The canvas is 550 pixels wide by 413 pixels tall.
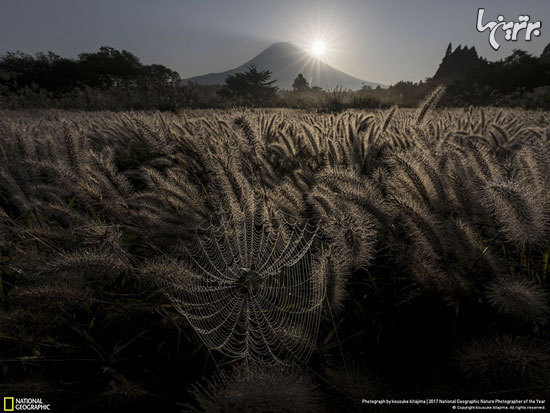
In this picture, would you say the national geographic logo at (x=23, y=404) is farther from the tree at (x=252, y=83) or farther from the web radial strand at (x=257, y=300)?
the tree at (x=252, y=83)

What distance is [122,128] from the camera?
3678 millimetres

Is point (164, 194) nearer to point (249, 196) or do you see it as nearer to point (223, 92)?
point (249, 196)

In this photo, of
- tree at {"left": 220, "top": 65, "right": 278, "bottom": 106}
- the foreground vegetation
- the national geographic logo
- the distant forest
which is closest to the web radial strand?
the foreground vegetation

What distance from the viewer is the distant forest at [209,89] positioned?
42.4 feet

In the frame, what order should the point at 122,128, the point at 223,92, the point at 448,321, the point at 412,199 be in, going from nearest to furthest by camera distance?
the point at 448,321 < the point at 412,199 < the point at 122,128 < the point at 223,92

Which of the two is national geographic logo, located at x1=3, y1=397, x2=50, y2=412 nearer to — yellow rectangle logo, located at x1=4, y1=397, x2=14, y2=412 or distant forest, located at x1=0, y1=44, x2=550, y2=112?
yellow rectangle logo, located at x1=4, y1=397, x2=14, y2=412

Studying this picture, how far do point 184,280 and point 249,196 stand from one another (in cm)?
61

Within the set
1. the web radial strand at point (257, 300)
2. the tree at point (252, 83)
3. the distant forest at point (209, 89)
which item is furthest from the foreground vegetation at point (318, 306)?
the tree at point (252, 83)

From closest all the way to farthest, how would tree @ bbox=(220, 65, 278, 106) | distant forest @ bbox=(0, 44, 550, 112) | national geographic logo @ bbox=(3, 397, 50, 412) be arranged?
national geographic logo @ bbox=(3, 397, 50, 412) < distant forest @ bbox=(0, 44, 550, 112) < tree @ bbox=(220, 65, 278, 106)

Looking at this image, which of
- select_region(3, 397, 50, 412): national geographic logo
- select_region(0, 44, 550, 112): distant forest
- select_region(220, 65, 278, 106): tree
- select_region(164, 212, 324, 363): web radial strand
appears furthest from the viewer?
select_region(220, 65, 278, 106): tree

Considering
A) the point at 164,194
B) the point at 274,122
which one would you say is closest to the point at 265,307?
the point at 164,194

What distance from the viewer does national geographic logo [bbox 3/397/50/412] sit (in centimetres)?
91

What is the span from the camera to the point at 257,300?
1.60 metres

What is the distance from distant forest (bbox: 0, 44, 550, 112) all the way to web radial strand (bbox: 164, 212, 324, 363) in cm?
808
